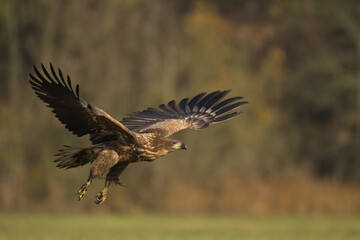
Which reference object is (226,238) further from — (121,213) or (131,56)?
(131,56)

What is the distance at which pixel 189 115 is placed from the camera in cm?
1321

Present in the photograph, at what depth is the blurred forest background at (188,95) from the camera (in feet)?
83.9

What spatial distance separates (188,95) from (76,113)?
54.7 feet

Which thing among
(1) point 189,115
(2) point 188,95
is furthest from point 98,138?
(2) point 188,95

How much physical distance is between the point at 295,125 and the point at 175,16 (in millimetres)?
7086

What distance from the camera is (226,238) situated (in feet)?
54.0

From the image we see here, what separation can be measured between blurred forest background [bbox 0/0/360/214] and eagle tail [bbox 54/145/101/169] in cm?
1325

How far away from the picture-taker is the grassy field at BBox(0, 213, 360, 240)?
1670 cm

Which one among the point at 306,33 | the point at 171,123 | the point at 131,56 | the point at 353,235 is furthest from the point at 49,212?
the point at 306,33

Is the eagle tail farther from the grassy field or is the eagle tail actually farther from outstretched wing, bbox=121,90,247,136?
the grassy field

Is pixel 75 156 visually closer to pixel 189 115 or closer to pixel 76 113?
pixel 76 113

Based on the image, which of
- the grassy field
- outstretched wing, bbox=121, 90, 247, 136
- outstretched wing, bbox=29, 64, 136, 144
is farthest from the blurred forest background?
outstretched wing, bbox=29, 64, 136, 144

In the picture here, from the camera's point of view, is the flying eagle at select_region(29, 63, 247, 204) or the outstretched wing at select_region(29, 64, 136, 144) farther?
the flying eagle at select_region(29, 63, 247, 204)

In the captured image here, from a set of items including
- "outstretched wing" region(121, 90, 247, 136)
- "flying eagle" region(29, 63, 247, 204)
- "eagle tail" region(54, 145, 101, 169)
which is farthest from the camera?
"outstretched wing" region(121, 90, 247, 136)
